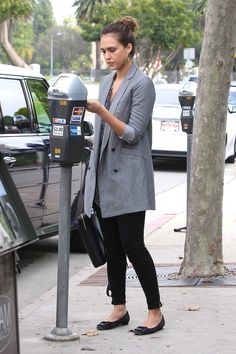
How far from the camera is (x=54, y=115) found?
466cm

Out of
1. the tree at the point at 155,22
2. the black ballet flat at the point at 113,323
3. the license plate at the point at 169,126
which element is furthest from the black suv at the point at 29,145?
the tree at the point at 155,22

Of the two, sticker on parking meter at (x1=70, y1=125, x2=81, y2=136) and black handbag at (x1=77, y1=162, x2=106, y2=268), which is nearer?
sticker on parking meter at (x1=70, y1=125, x2=81, y2=136)

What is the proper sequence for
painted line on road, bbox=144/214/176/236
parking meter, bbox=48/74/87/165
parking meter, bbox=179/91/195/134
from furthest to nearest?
1. painted line on road, bbox=144/214/176/236
2. parking meter, bbox=179/91/195/134
3. parking meter, bbox=48/74/87/165

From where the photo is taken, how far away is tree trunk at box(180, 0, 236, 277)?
6359 millimetres

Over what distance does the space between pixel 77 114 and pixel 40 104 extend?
3000 millimetres

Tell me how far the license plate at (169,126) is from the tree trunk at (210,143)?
29.4 ft

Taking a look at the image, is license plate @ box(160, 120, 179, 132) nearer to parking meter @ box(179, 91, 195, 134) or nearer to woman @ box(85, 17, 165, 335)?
parking meter @ box(179, 91, 195, 134)

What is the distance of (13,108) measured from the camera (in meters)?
7.09

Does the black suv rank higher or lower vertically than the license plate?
higher

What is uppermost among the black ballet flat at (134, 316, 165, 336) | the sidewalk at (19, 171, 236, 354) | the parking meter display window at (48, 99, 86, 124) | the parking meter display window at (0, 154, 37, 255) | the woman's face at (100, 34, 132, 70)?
the woman's face at (100, 34, 132, 70)

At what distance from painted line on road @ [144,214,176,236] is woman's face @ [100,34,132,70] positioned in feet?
14.6

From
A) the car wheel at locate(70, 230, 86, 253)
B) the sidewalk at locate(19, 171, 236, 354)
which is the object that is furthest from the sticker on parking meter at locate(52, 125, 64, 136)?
the car wheel at locate(70, 230, 86, 253)

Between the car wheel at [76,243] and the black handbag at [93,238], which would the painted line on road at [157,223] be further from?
the black handbag at [93,238]

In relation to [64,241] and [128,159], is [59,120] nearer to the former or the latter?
[128,159]
